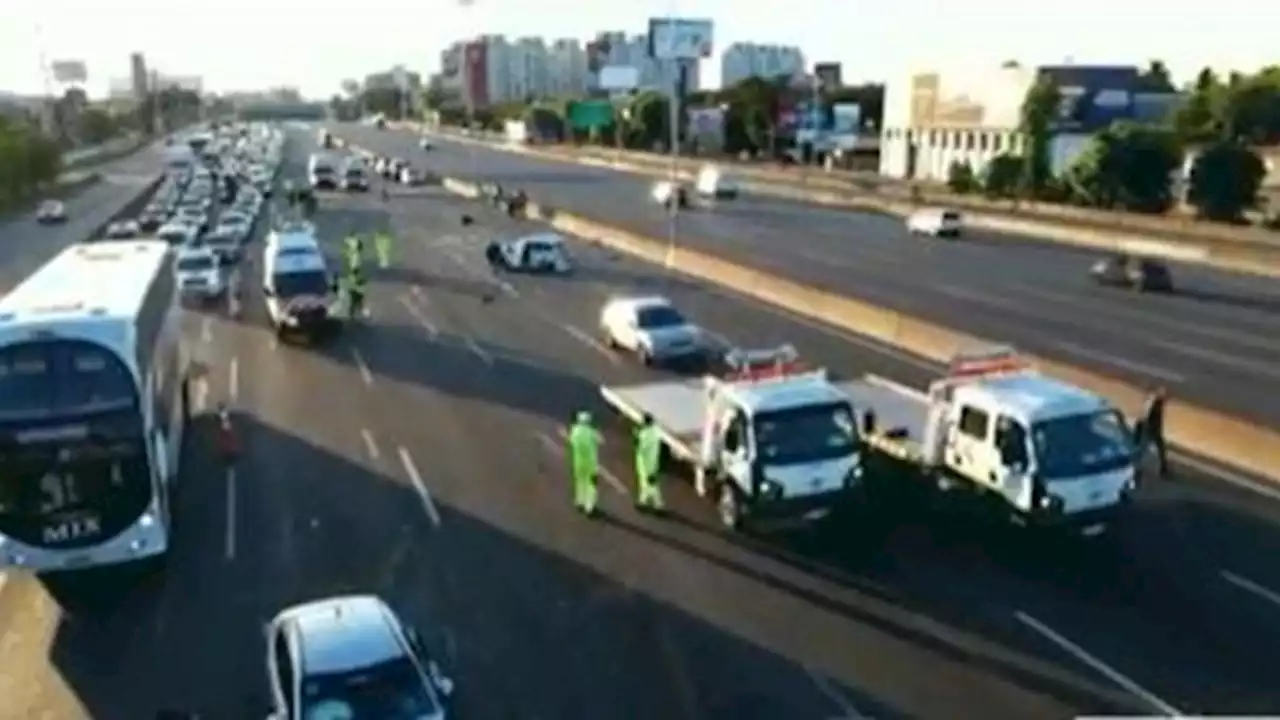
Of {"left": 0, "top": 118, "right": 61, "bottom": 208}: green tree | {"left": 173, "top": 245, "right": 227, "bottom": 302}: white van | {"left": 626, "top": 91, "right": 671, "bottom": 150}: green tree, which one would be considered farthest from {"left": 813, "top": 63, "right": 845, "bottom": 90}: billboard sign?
{"left": 173, "top": 245, "right": 227, "bottom": 302}: white van

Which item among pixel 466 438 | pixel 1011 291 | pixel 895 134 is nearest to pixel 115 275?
pixel 466 438

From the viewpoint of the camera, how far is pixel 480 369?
30.6 m

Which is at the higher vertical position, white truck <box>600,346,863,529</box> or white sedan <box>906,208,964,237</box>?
white truck <box>600,346,863,529</box>

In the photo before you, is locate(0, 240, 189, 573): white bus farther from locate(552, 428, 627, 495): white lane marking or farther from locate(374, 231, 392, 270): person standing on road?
locate(374, 231, 392, 270): person standing on road

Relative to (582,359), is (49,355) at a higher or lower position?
higher

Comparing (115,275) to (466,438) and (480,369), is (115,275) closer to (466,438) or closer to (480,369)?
(466,438)

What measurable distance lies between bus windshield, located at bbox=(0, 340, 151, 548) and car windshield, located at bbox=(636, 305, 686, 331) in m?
16.9

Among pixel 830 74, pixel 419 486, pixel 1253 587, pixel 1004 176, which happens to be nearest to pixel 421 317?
pixel 419 486

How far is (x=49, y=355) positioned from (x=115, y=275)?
467 cm

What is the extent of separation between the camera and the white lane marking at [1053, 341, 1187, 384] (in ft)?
95.5

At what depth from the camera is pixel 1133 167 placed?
64.2 meters

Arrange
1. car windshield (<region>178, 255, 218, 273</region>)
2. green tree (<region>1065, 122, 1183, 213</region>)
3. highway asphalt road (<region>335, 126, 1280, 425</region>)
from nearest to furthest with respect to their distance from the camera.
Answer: highway asphalt road (<region>335, 126, 1280, 425</region>) < car windshield (<region>178, 255, 218, 273</region>) < green tree (<region>1065, 122, 1183, 213</region>)

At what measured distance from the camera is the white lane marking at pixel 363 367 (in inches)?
1159

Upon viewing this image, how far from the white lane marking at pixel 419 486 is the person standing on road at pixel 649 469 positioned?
9.25 ft
